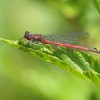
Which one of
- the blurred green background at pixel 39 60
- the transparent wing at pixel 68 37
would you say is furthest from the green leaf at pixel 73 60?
the transparent wing at pixel 68 37

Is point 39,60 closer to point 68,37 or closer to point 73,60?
point 68,37

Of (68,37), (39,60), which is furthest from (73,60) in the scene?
(39,60)

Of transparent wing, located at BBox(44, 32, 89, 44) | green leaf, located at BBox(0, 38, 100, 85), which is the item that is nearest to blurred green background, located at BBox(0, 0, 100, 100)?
transparent wing, located at BBox(44, 32, 89, 44)

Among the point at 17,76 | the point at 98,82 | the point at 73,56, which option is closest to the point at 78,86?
the point at 17,76

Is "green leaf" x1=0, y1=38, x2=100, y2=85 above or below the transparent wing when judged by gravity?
below

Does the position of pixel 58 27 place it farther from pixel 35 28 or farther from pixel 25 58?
pixel 25 58

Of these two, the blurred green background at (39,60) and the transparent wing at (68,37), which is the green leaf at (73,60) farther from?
the transparent wing at (68,37)

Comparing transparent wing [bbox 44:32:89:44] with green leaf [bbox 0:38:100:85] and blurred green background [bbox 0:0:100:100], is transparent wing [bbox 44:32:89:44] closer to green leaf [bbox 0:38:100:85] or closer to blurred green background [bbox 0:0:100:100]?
blurred green background [bbox 0:0:100:100]
